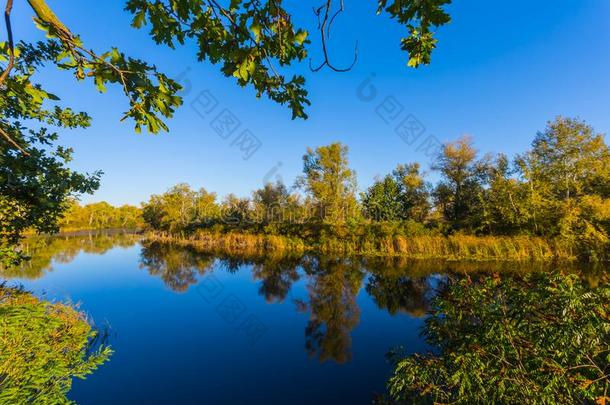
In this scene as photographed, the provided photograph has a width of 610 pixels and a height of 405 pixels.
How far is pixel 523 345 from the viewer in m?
3.08

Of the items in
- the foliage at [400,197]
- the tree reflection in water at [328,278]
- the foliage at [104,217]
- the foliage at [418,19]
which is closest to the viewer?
the foliage at [418,19]

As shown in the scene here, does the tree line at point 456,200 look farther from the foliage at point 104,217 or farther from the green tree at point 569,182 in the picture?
Answer: the foliage at point 104,217

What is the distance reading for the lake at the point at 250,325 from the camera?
19.6 ft

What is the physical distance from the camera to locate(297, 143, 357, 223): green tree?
32844mm

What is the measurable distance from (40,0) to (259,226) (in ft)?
104

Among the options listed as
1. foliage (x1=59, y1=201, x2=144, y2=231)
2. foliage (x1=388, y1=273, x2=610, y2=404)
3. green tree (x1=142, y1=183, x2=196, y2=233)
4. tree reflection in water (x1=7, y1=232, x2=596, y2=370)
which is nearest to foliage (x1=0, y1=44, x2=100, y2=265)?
tree reflection in water (x1=7, y1=232, x2=596, y2=370)

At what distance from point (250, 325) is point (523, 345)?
8.42 m

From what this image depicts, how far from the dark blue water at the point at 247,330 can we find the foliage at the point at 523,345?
303cm

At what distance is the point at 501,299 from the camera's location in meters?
3.47

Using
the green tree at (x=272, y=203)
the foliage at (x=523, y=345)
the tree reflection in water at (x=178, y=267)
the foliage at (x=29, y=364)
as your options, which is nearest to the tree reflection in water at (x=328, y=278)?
the tree reflection in water at (x=178, y=267)

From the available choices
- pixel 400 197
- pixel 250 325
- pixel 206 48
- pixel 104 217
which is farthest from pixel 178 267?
pixel 104 217

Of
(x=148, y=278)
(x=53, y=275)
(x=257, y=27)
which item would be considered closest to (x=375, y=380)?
(x=257, y=27)

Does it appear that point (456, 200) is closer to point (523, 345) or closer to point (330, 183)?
point (330, 183)

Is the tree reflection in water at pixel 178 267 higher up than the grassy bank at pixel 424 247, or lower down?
lower down
